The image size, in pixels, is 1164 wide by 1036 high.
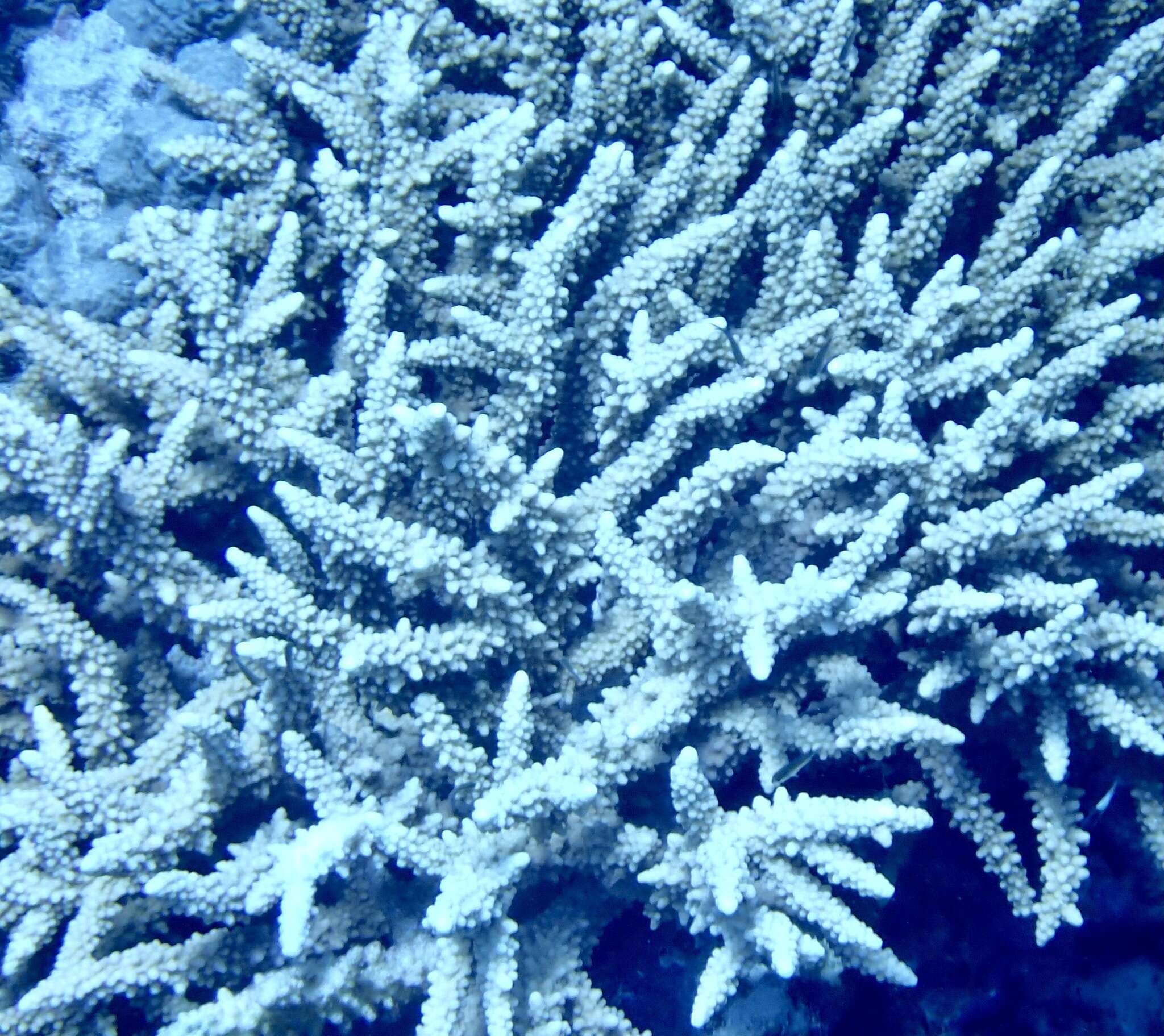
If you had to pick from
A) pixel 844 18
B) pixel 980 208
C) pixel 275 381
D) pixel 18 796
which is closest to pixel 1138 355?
pixel 980 208

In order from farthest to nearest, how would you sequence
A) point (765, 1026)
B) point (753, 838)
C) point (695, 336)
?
point (765, 1026), point (695, 336), point (753, 838)

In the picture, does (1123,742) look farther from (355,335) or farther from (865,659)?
(355,335)

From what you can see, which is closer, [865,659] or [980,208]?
[865,659]

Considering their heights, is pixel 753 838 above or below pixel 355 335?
below

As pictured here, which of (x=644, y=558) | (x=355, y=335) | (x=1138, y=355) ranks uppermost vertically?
(x=1138, y=355)

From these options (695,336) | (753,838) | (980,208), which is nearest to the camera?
(753,838)

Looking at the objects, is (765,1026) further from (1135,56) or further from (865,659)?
(1135,56)
